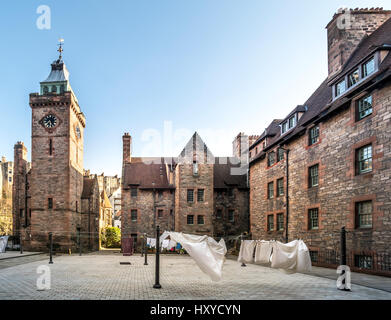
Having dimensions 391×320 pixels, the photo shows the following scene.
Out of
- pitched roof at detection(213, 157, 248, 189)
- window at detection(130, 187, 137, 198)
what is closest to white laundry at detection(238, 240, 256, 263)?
pitched roof at detection(213, 157, 248, 189)

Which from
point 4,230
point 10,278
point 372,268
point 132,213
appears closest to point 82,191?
point 132,213

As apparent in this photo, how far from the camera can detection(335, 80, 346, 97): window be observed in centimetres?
2063

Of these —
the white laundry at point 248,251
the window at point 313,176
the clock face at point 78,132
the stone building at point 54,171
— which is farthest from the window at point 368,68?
the clock face at point 78,132

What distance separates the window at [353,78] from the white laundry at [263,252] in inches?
407

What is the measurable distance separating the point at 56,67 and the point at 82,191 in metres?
17.1

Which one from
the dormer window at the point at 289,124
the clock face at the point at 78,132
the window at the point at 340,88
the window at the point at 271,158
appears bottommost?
the window at the point at 271,158

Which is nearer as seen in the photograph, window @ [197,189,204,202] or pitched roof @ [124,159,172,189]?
window @ [197,189,204,202]

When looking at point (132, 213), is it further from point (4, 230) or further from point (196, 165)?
point (4, 230)

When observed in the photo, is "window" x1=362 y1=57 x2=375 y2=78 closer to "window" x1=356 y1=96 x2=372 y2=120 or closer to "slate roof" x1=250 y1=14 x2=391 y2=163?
"slate roof" x1=250 y1=14 x2=391 y2=163

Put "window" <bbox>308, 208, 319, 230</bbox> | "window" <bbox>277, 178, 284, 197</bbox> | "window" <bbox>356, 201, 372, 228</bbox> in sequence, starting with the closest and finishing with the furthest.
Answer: "window" <bbox>356, 201, 372, 228</bbox> < "window" <bbox>308, 208, 319, 230</bbox> < "window" <bbox>277, 178, 284, 197</bbox>

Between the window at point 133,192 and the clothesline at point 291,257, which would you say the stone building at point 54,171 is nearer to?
the window at point 133,192

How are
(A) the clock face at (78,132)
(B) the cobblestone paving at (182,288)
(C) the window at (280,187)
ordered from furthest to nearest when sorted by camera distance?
(A) the clock face at (78,132) → (C) the window at (280,187) → (B) the cobblestone paving at (182,288)

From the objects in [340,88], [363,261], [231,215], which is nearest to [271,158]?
[340,88]

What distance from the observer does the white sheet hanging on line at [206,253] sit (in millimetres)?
12477
